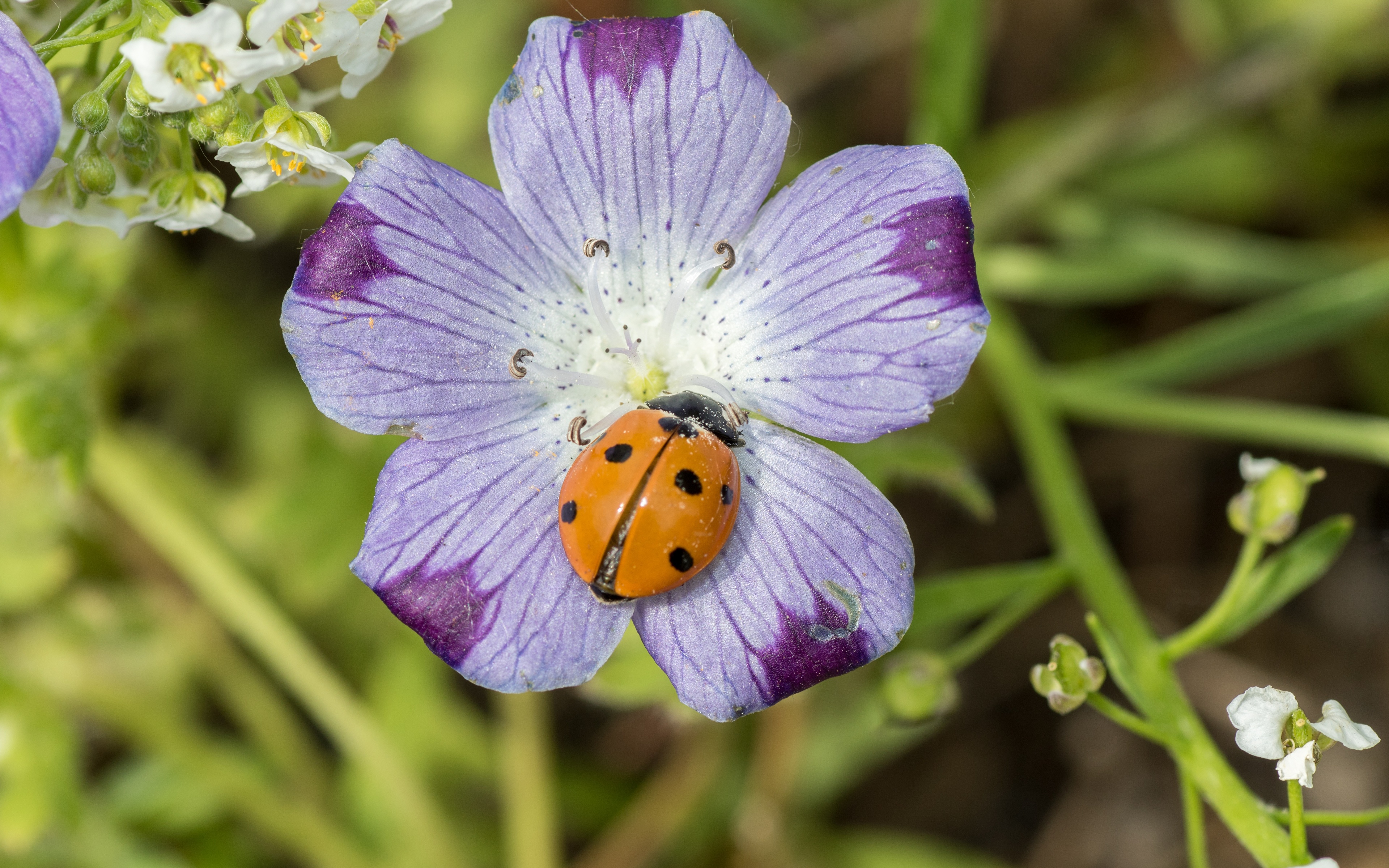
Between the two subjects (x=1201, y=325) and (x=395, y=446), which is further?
(x=1201, y=325)

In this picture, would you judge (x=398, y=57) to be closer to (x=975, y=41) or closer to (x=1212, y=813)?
(x=975, y=41)

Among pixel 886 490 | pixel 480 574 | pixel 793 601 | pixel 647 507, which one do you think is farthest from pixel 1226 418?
pixel 480 574

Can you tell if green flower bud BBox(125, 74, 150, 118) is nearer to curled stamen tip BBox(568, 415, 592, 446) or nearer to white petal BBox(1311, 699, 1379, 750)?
curled stamen tip BBox(568, 415, 592, 446)

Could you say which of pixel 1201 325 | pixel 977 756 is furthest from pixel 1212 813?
pixel 1201 325

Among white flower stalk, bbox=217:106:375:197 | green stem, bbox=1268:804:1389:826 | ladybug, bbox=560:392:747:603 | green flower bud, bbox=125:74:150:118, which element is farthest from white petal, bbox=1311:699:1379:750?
green flower bud, bbox=125:74:150:118

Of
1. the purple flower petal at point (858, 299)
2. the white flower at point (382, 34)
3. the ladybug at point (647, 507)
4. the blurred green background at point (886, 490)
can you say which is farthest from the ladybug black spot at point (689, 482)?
the blurred green background at point (886, 490)

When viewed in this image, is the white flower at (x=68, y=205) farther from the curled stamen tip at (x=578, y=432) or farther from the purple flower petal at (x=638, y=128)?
the curled stamen tip at (x=578, y=432)

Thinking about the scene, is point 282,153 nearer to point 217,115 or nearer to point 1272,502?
point 217,115
